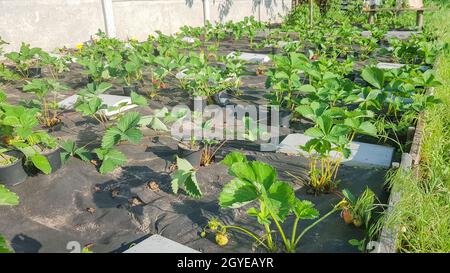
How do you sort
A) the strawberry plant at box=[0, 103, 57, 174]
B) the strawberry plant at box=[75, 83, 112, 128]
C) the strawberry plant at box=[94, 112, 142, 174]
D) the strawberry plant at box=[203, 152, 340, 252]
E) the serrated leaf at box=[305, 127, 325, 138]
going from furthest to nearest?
the strawberry plant at box=[75, 83, 112, 128]
the strawberry plant at box=[94, 112, 142, 174]
the strawberry plant at box=[0, 103, 57, 174]
the serrated leaf at box=[305, 127, 325, 138]
the strawberry plant at box=[203, 152, 340, 252]

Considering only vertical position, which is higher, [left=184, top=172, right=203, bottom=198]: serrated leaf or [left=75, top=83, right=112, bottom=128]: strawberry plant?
[left=75, top=83, right=112, bottom=128]: strawberry plant

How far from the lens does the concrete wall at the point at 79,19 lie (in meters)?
6.90

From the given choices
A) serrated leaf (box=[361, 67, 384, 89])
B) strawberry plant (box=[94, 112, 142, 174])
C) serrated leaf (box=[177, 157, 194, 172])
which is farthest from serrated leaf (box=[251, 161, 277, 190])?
serrated leaf (box=[361, 67, 384, 89])

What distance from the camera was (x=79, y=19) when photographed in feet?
26.2

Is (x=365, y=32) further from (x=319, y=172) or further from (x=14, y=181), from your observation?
(x=14, y=181)

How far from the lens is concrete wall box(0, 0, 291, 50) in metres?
6.90

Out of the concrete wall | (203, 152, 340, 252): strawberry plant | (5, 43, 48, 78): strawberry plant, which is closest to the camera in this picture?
(203, 152, 340, 252): strawberry plant

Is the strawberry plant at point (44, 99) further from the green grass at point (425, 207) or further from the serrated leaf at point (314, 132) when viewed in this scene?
the green grass at point (425, 207)

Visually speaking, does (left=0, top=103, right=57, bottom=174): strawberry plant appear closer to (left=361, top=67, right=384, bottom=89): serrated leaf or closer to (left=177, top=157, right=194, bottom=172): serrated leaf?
(left=177, top=157, right=194, bottom=172): serrated leaf

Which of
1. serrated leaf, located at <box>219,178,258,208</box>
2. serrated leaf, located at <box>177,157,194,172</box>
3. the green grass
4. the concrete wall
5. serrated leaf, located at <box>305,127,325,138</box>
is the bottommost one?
the green grass

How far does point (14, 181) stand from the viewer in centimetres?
267

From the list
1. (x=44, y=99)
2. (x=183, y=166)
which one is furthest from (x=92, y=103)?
(x=183, y=166)

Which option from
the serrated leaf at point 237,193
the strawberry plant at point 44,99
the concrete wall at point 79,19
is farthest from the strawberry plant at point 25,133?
the concrete wall at point 79,19
